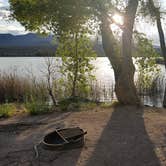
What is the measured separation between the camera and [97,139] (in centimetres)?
544

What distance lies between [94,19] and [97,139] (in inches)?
178

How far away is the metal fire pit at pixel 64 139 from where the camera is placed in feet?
16.2

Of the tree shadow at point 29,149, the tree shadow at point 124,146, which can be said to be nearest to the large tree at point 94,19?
the tree shadow at point 124,146

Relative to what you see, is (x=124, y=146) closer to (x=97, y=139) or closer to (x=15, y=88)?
(x=97, y=139)

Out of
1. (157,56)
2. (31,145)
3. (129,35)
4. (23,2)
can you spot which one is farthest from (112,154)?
(157,56)

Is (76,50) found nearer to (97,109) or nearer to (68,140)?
(97,109)

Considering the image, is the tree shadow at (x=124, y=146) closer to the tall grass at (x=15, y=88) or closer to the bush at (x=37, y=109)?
the bush at (x=37, y=109)

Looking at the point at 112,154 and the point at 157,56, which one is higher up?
the point at 157,56

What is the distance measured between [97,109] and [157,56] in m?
3.13

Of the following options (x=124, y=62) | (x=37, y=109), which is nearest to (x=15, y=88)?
(x=37, y=109)

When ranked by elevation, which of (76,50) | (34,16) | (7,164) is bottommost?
(7,164)

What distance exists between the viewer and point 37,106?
8.54 m

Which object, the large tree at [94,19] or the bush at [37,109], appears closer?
the bush at [37,109]

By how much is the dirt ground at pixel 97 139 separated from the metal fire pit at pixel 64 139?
10cm
